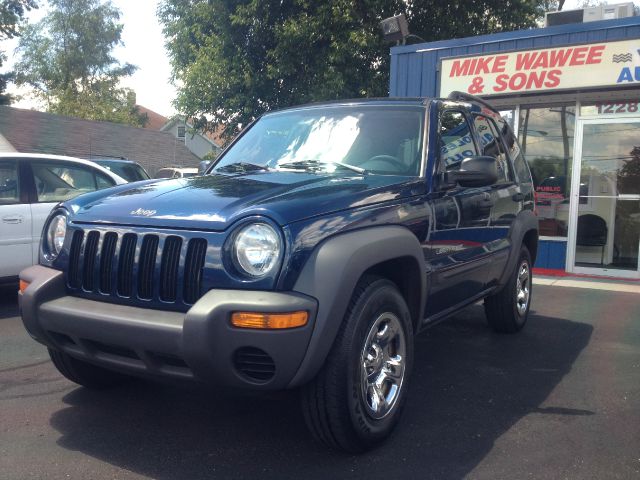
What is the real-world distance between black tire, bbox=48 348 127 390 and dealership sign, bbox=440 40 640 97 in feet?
24.1

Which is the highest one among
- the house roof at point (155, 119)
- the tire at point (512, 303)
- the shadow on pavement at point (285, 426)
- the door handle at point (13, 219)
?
the house roof at point (155, 119)

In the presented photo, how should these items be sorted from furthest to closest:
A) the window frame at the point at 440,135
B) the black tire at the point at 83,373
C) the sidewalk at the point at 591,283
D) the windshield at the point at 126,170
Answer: the windshield at the point at 126,170, the sidewalk at the point at 591,283, the window frame at the point at 440,135, the black tire at the point at 83,373

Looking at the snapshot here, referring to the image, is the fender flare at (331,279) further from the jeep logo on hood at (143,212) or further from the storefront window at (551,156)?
the storefront window at (551,156)

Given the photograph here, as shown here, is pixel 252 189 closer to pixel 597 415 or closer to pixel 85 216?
pixel 85 216

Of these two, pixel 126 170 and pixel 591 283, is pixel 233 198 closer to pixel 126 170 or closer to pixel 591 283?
pixel 591 283

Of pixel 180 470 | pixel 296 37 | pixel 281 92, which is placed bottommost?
pixel 180 470

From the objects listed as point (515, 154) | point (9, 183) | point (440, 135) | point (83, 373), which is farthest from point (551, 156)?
point (83, 373)

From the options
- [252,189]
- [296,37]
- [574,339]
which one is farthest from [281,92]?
[252,189]

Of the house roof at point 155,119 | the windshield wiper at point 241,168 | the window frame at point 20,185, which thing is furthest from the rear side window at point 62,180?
the house roof at point 155,119

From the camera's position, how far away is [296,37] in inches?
640

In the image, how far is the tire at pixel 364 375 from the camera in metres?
2.98

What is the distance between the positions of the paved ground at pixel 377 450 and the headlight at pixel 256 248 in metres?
0.61

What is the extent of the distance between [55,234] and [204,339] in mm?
1338

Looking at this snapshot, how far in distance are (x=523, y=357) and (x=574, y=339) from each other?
92 cm
